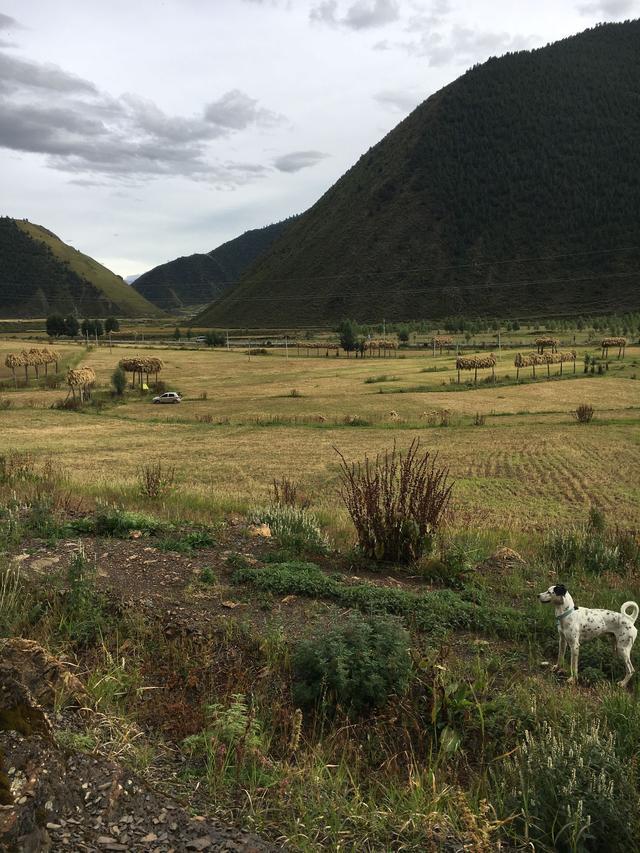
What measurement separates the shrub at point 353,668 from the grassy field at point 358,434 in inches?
230

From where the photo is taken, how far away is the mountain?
13800 centimetres

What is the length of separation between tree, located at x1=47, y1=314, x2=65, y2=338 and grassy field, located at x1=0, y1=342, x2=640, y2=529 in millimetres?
65747

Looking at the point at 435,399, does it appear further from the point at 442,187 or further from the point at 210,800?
the point at 442,187

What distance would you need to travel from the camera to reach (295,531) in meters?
8.52

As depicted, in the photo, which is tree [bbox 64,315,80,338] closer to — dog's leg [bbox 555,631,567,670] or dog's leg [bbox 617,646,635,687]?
dog's leg [bbox 555,631,567,670]

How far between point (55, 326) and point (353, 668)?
12461cm

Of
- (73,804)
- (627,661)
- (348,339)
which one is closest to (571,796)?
(627,661)

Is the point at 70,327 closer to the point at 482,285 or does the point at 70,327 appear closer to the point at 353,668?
the point at 482,285

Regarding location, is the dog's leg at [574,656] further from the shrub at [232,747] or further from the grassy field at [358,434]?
the grassy field at [358,434]

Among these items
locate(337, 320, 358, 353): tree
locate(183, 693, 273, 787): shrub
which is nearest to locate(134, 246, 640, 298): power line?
locate(337, 320, 358, 353): tree

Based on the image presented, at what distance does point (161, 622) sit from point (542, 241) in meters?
156

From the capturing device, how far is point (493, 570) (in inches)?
314

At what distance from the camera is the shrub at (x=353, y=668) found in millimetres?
4332

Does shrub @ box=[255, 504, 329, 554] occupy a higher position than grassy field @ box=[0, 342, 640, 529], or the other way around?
shrub @ box=[255, 504, 329, 554]
